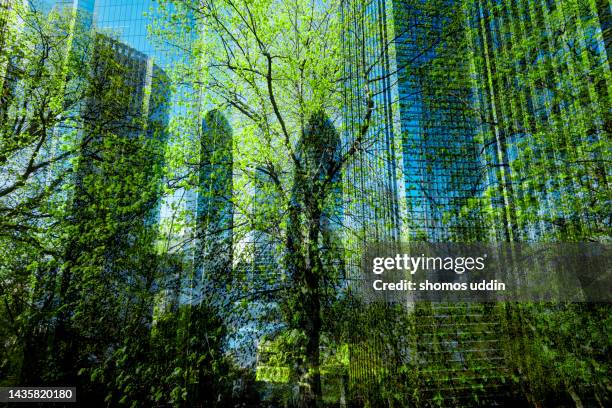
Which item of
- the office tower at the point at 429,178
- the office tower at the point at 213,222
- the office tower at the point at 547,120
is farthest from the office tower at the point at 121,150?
the office tower at the point at 547,120

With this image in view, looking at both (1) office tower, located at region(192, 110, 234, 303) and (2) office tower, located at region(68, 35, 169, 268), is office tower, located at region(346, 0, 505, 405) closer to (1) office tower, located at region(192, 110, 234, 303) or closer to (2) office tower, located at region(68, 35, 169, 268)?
(1) office tower, located at region(192, 110, 234, 303)

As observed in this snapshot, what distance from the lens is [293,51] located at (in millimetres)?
2844

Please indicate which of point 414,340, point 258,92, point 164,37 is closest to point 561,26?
point 258,92

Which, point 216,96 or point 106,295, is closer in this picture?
point 106,295

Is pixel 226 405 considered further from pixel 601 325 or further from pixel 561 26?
pixel 561 26

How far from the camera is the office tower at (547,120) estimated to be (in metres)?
2.56

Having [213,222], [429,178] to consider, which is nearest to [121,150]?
[213,222]

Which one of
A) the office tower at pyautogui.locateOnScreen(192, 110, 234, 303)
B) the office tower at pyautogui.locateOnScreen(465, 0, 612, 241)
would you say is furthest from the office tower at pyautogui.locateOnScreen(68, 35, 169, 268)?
the office tower at pyautogui.locateOnScreen(465, 0, 612, 241)

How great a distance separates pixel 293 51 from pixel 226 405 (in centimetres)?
258

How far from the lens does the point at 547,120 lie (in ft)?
8.87

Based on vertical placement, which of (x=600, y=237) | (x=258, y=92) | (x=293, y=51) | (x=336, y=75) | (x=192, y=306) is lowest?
(x=192, y=306)

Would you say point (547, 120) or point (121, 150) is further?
point (547, 120)

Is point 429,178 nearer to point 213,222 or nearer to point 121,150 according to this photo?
point 213,222

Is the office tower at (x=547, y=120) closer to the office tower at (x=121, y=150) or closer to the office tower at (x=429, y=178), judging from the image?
the office tower at (x=429, y=178)
